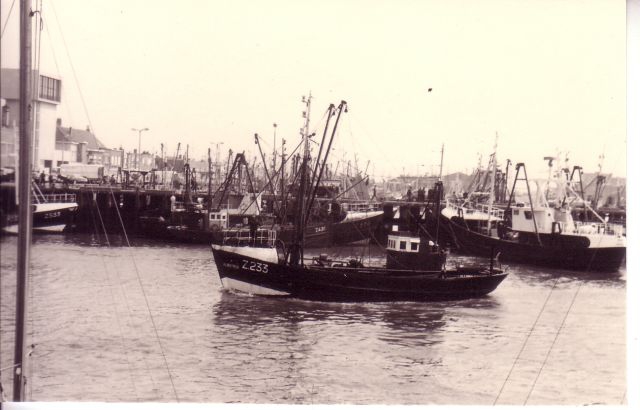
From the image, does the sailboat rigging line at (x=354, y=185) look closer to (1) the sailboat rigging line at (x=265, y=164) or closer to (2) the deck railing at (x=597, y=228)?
(1) the sailboat rigging line at (x=265, y=164)

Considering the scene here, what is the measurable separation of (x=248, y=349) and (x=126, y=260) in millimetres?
1194

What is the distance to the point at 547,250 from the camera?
6156 millimetres

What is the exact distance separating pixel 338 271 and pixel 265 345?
1689mm

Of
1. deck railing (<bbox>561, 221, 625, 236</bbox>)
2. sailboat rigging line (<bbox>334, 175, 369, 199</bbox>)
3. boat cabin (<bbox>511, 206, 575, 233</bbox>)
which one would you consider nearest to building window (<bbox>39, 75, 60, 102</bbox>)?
sailboat rigging line (<bbox>334, 175, 369, 199</bbox>)

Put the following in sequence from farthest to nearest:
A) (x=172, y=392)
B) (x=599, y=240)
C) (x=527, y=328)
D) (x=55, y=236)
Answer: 1. (x=599, y=240)
2. (x=527, y=328)
3. (x=55, y=236)
4. (x=172, y=392)

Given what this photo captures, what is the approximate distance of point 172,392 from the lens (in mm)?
4258

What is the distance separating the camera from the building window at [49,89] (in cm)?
432

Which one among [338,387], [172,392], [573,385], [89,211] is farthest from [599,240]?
[89,211]

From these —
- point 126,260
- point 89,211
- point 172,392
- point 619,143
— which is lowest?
point 172,392

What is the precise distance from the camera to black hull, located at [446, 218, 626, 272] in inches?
196

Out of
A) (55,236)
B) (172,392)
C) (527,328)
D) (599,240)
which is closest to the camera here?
(172,392)

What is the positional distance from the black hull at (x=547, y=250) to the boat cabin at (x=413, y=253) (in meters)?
0.23

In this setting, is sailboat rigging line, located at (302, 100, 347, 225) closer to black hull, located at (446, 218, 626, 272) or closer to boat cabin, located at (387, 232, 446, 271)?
boat cabin, located at (387, 232, 446, 271)

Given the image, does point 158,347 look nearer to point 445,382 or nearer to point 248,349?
point 248,349
